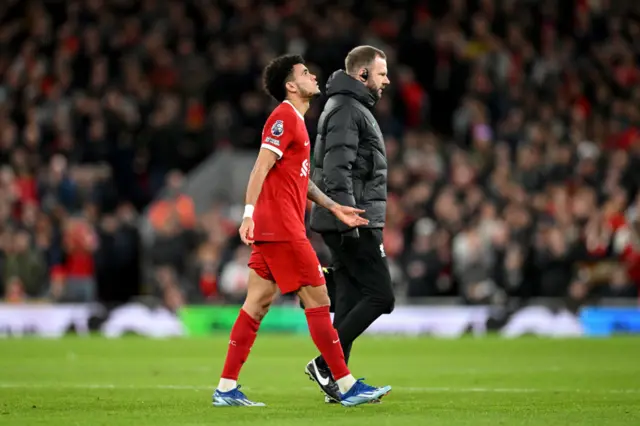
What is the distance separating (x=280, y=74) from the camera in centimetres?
944

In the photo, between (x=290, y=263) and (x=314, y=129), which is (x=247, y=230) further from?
(x=314, y=129)

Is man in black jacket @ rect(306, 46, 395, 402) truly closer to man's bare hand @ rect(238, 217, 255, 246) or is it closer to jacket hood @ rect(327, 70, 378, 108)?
jacket hood @ rect(327, 70, 378, 108)

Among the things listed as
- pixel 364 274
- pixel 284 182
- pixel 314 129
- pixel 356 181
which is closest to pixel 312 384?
pixel 364 274

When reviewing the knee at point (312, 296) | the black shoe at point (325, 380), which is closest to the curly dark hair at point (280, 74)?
the knee at point (312, 296)

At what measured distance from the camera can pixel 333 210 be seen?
30.9 ft

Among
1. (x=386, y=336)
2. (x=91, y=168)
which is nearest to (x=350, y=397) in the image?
(x=386, y=336)

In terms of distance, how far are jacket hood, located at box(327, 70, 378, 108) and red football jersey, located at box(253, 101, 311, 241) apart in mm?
667

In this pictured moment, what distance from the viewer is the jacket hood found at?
995 cm

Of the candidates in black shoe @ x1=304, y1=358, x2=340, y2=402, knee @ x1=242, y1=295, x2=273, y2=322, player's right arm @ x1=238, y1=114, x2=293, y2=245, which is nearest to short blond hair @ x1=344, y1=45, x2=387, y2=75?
player's right arm @ x1=238, y1=114, x2=293, y2=245

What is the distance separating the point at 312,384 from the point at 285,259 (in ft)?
9.45

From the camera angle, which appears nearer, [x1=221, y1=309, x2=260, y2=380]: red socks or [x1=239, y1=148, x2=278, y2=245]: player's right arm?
[x1=239, y1=148, x2=278, y2=245]: player's right arm

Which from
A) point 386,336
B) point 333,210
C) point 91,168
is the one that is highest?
point 91,168

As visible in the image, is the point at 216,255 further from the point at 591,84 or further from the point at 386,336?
the point at 591,84

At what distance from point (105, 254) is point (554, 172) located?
7.46 metres
